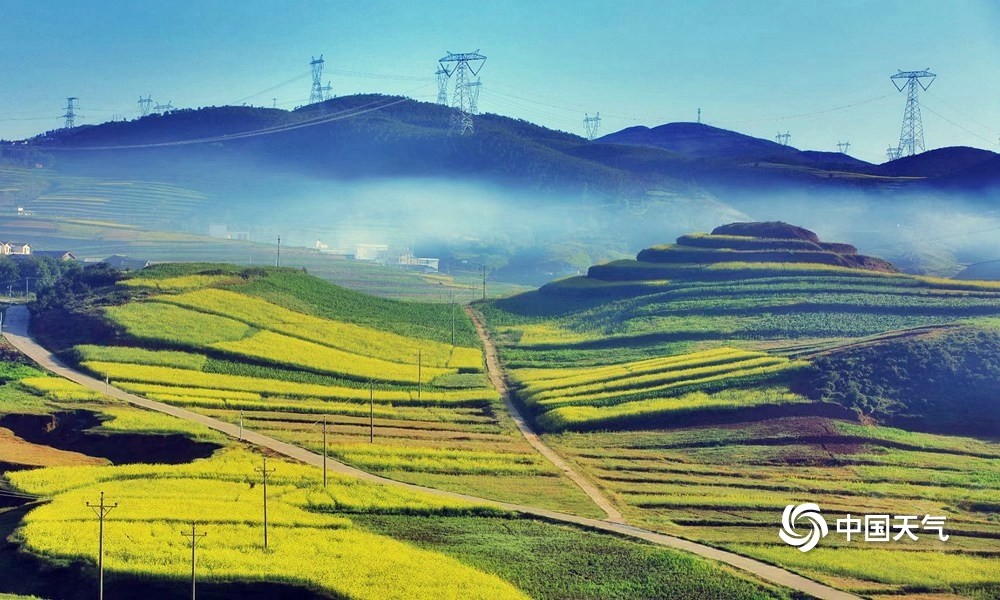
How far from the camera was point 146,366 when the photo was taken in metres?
80.9

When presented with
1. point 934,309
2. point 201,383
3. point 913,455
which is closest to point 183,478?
point 201,383

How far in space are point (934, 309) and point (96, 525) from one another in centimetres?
7263

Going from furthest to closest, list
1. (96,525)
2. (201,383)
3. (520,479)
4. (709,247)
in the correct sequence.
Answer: (709,247) < (201,383) < (520,479) < (96,525)

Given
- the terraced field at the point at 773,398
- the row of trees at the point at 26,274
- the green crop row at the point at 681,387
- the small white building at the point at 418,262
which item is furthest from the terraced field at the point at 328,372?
the small white building at the point at 418,262

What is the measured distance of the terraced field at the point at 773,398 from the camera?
49.8m

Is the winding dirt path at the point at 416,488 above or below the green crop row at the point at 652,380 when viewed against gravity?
below

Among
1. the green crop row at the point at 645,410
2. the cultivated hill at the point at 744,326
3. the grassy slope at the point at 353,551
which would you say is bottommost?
the grassy slope at the point at 353,551

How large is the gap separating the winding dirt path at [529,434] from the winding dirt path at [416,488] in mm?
2507

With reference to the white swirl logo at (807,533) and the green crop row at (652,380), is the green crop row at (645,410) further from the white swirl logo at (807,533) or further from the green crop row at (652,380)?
the white swirl logo at (807,533)

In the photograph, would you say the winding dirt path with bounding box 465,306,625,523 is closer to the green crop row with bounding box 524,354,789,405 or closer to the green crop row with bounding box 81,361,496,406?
the green crop row with bounding box 524,354,789,405

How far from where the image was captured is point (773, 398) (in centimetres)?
7331

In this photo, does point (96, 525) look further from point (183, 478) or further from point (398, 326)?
point (398, 326)

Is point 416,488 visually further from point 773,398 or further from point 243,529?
point 773,398

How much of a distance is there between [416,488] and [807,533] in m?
17.9
